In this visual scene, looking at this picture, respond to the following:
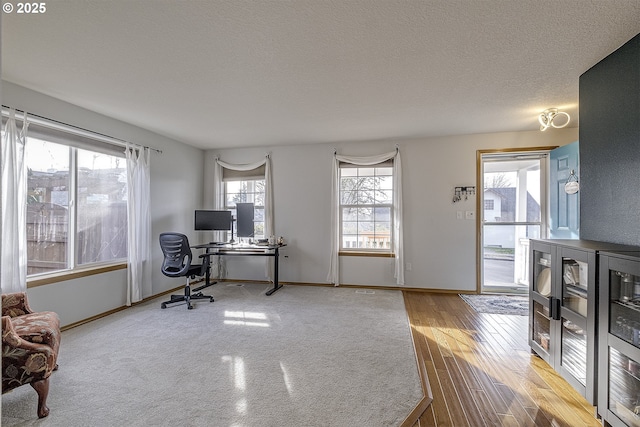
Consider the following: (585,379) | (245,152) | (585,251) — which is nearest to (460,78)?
(585,251)

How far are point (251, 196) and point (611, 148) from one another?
15.4ft

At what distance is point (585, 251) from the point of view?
2.21 m

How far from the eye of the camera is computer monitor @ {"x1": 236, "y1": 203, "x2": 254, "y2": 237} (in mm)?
5238

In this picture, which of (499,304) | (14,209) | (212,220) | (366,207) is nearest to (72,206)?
(14,209)

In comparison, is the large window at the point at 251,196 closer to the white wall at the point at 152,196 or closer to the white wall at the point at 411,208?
the white wall at the point at 411,208

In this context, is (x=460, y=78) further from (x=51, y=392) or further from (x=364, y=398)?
(x=51, y=392)

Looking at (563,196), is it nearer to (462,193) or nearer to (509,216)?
(509,216)

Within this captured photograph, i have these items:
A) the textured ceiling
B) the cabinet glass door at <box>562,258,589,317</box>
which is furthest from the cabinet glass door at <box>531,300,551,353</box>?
the textured ceiling

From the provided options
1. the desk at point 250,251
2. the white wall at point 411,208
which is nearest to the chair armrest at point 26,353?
the desk at point 250,251

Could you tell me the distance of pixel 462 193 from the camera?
4.86 m

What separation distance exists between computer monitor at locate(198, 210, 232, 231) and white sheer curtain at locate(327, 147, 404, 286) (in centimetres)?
169

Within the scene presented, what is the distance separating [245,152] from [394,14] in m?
4.00

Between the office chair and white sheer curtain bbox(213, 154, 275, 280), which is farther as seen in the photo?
white sheer curtain bbox(213, 154, 275, 280)

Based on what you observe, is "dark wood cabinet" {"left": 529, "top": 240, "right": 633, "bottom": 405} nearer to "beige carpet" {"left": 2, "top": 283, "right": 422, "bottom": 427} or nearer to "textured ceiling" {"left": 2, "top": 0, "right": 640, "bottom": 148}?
"beige carpet" {"left": 2, "top": 283, "right": 422, "bottom": 427}
